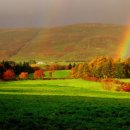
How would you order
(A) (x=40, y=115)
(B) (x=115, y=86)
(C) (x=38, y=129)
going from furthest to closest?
(B) (x=115, y=86), (A) (x=40, y=115), (C) (x=38, y=129)

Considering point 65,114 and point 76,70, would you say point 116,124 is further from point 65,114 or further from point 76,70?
point 76,70

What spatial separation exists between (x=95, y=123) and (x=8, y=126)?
5294 millimetres

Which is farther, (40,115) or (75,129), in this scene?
(40,115)

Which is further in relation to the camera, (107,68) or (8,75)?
(8,75)

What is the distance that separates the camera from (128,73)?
5231 inches

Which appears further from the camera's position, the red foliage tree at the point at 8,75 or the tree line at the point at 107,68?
the tree line at the point at 107,68

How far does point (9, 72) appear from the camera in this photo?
458ft

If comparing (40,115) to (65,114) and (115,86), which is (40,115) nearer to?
(65,114)

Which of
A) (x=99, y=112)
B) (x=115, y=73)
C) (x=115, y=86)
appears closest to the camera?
(x=99, y=112)

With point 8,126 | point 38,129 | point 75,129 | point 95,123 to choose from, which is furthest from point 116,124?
point 8,126

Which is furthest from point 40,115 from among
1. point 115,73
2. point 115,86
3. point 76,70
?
point 76,70

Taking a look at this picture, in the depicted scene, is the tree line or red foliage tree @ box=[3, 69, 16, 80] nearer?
red foliage tree @ box=[3, 69, 16, 80]

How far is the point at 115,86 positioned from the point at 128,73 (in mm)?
53120

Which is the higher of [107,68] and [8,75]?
[107,68]
